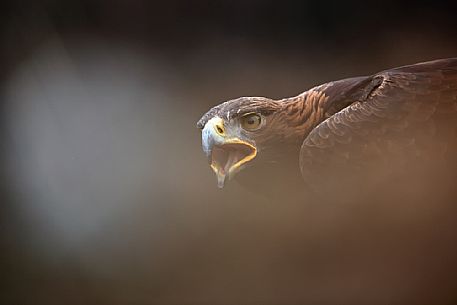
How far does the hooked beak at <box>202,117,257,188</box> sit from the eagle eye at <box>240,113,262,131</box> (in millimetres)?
48

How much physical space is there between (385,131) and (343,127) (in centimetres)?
13

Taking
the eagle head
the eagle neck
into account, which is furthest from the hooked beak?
the eagle neck

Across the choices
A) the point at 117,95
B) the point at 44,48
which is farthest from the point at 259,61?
the point at 44,48

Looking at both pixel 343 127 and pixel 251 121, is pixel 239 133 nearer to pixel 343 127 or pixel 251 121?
pixel 251 121

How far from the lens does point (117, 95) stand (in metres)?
1.60

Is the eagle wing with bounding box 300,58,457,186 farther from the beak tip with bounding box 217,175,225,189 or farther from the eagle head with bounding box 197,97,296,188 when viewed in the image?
the beak tip with bounding box 217,175,225,189

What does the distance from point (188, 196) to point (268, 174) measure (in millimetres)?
269

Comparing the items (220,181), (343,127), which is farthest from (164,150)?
(343,127)

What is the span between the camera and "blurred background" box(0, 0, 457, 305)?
1572 mm

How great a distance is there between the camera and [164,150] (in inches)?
62.7

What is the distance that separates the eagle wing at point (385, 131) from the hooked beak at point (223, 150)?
0.17 meters

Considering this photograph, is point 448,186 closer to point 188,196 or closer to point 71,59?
point 188,196

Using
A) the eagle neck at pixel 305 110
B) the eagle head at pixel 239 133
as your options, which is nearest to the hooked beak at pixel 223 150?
the eagle head at pixel 239 133

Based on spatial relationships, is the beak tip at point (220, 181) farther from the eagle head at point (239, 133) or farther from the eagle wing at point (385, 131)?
the eagle wing at point (385, 131)
